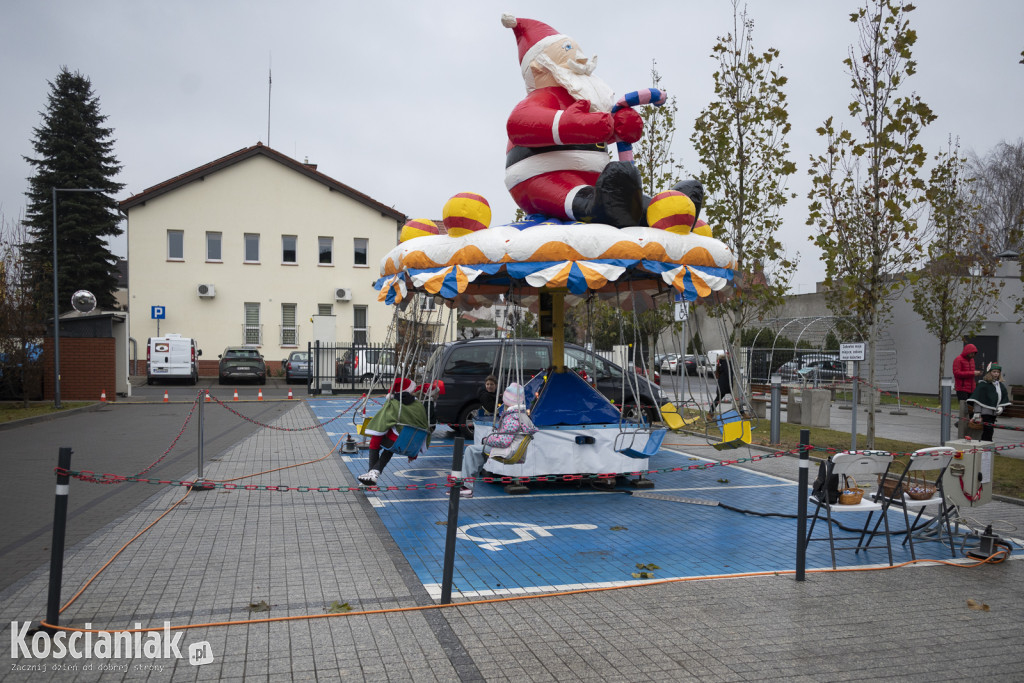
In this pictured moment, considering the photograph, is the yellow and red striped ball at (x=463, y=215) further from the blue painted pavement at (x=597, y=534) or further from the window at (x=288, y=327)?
the window at (x=288, y=327)

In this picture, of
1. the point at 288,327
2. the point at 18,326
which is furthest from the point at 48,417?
the point at 288,327

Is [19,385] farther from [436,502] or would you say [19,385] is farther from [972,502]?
[972,502]

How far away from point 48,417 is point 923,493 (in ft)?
64.0

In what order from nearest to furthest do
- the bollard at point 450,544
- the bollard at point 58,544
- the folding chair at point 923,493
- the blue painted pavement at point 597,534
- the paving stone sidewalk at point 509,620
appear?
1. the paving stone sidewalk at point 509,620
2. the bollard at point 58,544
3. the bollard at point 450,544
4. the blue painted pavement at point 597,534
5. the folding chair at point 923,493

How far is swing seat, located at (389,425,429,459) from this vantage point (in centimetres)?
921

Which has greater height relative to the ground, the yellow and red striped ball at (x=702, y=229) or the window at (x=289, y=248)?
the window at (x=289, y=248)

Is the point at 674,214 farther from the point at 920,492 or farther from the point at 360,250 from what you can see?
the point at 360,250

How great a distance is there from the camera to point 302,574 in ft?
19.3

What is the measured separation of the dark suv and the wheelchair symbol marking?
5.80 m

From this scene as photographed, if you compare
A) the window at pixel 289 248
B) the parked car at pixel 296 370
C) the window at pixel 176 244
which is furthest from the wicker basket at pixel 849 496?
the window at pixel 176 244

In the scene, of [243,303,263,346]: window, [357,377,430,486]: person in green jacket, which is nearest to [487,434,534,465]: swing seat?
[357,377,430,486]: person in green jacket

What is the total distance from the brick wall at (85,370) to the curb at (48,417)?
1.20 m

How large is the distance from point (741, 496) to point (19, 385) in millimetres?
21703

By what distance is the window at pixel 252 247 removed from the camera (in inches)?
1455
